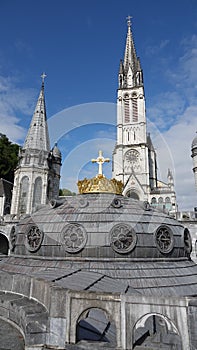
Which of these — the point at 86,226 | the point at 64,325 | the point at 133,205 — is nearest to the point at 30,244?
the point at 86,226

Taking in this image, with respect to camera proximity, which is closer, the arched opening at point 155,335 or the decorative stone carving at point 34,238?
the arched opening at point 155,335

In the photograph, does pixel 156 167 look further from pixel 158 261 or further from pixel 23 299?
pixel 23 299

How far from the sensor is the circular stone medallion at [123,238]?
32.6 feet

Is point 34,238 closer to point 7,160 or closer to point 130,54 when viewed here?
point 7,160

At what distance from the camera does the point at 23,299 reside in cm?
668

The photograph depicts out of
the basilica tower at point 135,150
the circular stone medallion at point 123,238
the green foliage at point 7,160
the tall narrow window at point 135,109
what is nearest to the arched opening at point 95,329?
the circular stone medallion at point 123,238

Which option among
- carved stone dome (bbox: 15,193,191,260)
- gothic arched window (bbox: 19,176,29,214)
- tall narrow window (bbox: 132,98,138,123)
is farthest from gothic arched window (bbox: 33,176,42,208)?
tall narrow window (bbox: 132,98,138,123)

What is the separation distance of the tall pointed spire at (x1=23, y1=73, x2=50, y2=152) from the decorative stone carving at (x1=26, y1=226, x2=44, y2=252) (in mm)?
31823

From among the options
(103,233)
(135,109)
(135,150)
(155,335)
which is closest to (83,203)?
(103,233)

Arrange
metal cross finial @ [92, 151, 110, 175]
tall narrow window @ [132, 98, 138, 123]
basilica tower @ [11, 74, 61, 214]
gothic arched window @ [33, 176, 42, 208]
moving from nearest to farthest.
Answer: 1. metal cross finial @ [92, 151, 110, 175]
2. basilica tower @ [11, 74, 61, 214]
3. gothic arched window @ [33, 176, 42, 208]
4. tall narrow window @ [132, 98, 138, 123]

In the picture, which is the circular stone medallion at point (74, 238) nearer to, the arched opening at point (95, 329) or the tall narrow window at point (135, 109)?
the arched opening at point (95, 329)

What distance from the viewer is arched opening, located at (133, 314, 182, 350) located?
479 cm

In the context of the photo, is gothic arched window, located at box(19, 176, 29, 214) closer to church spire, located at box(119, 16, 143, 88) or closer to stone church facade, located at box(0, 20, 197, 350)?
stone church facade, located at box(0, 20, 197, 350)

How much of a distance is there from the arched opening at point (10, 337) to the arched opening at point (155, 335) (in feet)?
8.18
